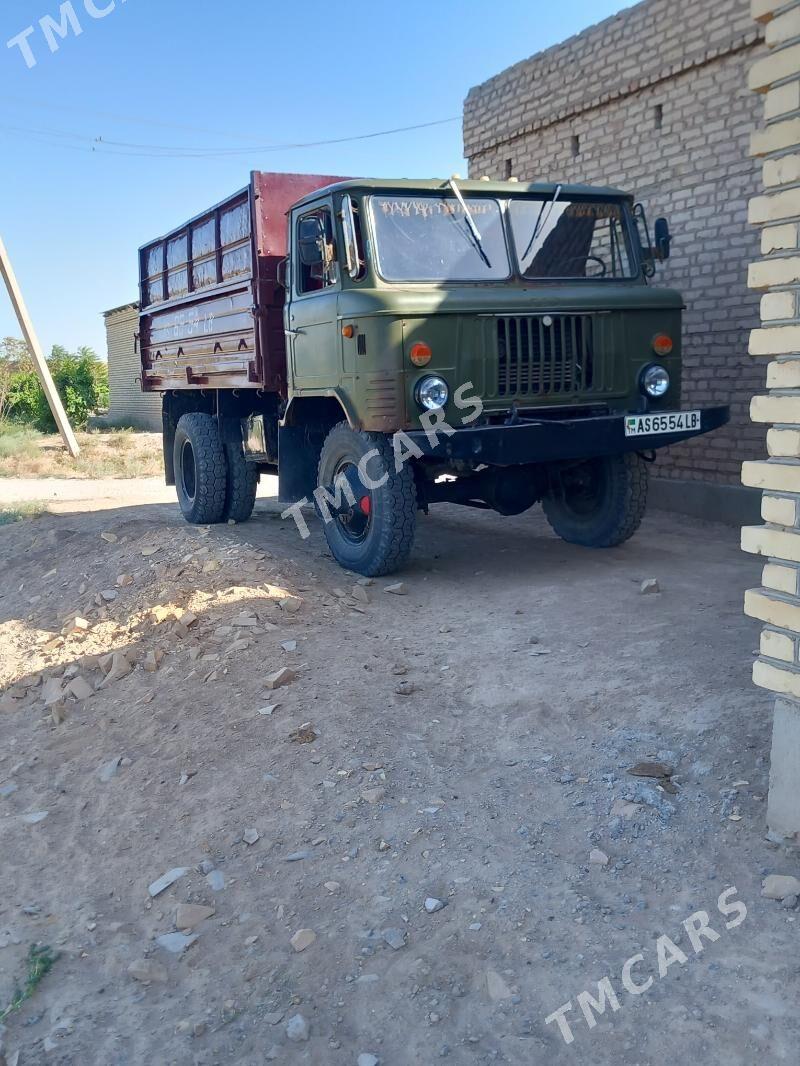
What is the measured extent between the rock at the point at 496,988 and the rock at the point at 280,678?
213 centimetres

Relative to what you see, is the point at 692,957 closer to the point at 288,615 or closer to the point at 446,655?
the point at 446,655

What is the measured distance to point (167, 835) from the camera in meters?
3.61

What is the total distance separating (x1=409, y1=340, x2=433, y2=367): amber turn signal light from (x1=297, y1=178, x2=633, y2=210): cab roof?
101 centimetres

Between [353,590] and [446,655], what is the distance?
115 centimetres

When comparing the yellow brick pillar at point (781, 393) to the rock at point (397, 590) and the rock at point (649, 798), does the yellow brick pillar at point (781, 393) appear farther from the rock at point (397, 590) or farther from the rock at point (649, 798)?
the rock at point (397, 590)

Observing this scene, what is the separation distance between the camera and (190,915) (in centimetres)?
307

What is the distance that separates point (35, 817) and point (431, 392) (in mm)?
2977

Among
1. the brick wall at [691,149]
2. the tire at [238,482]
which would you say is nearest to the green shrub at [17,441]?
the tire at [238,482]

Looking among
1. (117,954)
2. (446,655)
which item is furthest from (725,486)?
(117,954)

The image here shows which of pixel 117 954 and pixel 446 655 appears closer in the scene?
pixel 117 954

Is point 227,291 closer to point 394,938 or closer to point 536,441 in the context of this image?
point 536,441

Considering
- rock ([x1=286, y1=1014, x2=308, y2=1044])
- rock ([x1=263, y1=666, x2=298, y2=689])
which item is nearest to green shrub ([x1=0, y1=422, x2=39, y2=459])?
rock ([x1=263, y1=666, x2=298, y2=689])

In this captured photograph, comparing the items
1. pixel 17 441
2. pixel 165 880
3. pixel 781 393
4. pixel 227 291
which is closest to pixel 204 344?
pixel 227 291

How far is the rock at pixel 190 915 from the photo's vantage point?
3049mm
